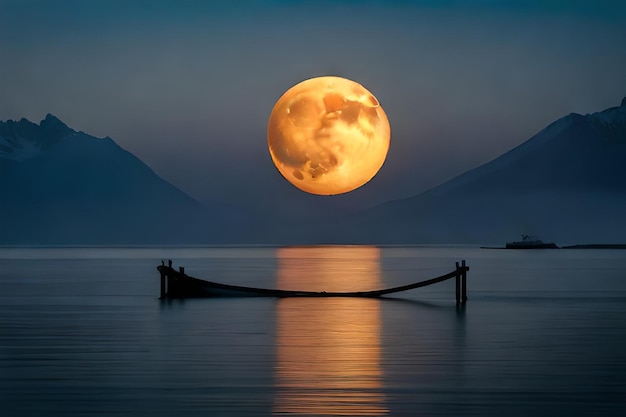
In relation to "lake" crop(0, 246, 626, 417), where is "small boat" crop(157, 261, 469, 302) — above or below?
above

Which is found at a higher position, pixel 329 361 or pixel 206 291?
pixel 206 291

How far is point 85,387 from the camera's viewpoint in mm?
25000

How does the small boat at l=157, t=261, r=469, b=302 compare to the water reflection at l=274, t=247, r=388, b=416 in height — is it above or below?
above

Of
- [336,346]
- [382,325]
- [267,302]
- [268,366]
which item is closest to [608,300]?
[267,302]

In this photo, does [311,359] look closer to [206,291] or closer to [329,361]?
[329,361]

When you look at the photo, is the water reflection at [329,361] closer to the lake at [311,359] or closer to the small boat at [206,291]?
the lake at [311,359]

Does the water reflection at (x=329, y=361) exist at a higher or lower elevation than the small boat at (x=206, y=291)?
lower

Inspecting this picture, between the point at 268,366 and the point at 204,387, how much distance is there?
446cm

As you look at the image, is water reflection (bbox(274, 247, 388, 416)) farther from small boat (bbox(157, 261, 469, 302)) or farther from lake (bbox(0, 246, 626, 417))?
small boat (bbox(157, 261, 469, 302))

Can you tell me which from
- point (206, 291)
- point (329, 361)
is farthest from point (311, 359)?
point (206, 291)

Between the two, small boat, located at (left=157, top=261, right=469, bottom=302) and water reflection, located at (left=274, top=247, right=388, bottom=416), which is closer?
water reflection, located at (left=274, top=247, right=388, bottom=416)

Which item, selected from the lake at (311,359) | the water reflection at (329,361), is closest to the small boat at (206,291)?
the lake at (311,359)

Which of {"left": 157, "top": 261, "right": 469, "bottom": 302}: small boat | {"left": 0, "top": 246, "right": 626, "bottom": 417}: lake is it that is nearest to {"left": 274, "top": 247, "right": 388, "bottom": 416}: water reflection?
{"left": 0, "top": 246, "right": 626, "bottom": 417}: lake

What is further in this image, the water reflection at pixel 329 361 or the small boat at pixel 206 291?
the small boat at pixel 206 291
